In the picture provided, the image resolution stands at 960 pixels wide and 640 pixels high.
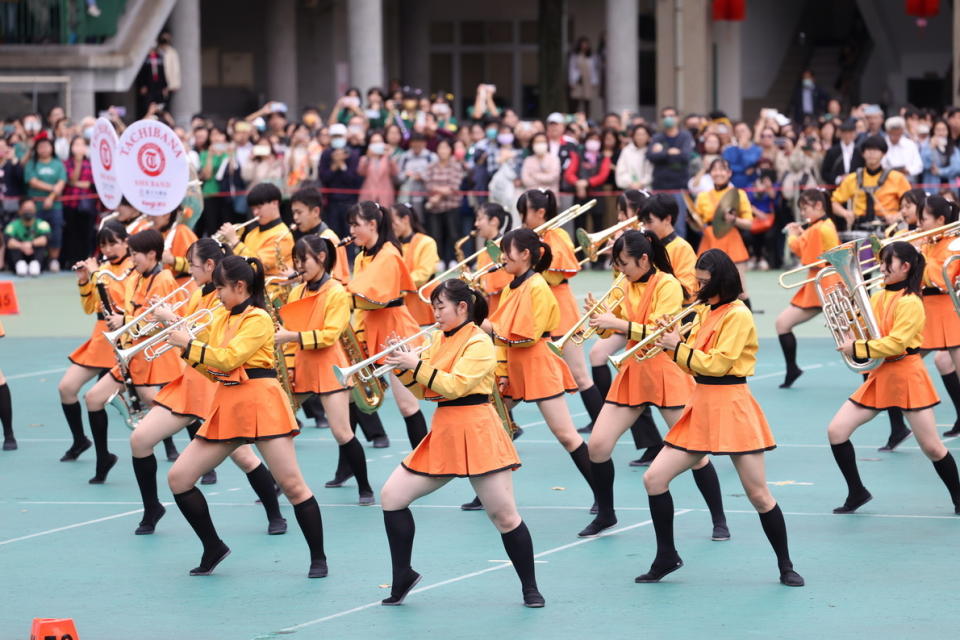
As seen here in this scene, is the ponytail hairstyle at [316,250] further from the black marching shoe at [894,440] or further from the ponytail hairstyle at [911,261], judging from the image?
the black marching shoe at [894,440]

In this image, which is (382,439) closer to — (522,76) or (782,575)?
(782,575)

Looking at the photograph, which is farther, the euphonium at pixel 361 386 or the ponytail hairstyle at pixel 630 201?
the ponytail hairstyle at pixel 630 201

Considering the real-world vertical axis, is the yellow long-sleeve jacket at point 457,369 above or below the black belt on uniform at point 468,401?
Answer: above

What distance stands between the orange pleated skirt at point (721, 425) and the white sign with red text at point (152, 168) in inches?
190

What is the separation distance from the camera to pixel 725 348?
6980 millimetres

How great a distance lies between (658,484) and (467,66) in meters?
28.7

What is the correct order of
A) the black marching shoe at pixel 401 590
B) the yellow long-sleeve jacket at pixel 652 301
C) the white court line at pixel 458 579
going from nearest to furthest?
the white court line at pixel 458 579, the black marching shoe at pixel 401 590, the yellow long-sleeve jacket at pixel 652 301

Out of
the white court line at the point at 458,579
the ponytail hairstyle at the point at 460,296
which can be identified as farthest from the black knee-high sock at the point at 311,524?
the ponytail hairstyle at the point at 460,296

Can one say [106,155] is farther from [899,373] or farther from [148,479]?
[899,373]

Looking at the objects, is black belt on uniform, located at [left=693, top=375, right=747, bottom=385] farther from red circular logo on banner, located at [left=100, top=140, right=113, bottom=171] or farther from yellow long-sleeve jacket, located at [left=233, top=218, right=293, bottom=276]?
red circular logo on banner, located at [left=100, top=140, right=113, bottom=171]

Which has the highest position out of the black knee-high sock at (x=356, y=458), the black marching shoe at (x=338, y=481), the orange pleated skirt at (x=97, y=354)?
the orange pleated skirt at (x=97, y=354)

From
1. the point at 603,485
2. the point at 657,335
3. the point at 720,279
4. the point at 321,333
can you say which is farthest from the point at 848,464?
the point at 321,333

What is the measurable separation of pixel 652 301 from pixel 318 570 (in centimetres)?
216

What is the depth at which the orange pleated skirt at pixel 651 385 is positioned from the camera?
802 cm
